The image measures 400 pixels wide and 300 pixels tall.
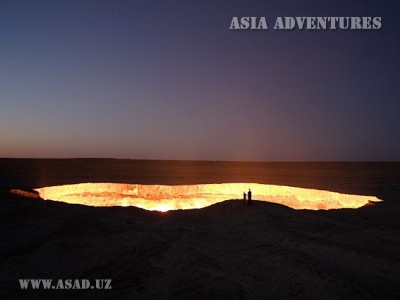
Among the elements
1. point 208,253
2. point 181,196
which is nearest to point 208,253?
point 208,253

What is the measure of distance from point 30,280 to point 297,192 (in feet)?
45.6

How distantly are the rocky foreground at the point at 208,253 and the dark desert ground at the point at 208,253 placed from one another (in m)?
0.02

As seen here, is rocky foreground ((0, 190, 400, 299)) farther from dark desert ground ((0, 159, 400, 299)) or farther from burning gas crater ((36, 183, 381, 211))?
burning gas crater ((36, 183, 381, 211))

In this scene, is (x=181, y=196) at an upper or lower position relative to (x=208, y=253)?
lower

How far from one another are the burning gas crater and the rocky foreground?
462 centimetres

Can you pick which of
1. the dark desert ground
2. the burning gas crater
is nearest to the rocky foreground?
the dark desert ground

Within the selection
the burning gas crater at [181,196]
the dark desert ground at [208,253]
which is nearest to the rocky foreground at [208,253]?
the dark desert ground at [208,253]

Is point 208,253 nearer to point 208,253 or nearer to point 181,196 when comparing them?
point 208,253

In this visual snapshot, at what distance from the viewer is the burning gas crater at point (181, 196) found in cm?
1463

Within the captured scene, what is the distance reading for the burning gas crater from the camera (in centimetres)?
1463

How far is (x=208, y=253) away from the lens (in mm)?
6008

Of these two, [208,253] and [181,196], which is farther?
[181,196]

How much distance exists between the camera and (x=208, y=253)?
601 cm

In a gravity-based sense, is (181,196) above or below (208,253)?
below
